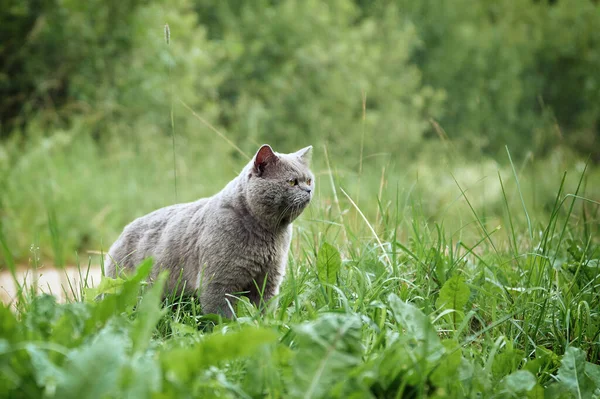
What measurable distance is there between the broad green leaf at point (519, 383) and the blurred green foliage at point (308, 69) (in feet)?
9.56

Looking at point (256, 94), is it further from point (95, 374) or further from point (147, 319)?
point (95, 374)

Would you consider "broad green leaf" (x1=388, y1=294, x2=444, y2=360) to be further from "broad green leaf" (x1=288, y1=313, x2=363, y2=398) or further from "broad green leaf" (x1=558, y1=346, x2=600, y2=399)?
"broad green leaf" (x1=558, y1=346, x2=600, y2=399)

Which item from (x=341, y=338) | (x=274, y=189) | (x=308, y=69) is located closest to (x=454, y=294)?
(x=341, y=338)

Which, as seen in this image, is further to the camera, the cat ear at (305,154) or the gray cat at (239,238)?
the cat ear at (305,154)

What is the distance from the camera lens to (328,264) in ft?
6.77

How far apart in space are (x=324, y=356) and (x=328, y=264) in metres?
0.75

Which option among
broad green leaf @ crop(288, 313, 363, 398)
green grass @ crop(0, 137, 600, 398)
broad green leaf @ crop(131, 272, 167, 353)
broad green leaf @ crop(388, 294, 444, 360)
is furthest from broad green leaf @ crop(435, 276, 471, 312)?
broad green leaf @ crop(131, 272, 167, 353)

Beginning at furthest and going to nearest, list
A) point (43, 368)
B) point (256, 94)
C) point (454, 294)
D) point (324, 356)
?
point (256, 94) → point (454, 294) → point (324, 356) → point (43, 368)

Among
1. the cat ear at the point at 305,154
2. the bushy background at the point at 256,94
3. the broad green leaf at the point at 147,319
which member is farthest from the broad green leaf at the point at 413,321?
the bushy background at the point at 256,94

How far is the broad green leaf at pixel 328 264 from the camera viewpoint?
80.7 inches

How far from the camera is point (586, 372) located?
178 cm

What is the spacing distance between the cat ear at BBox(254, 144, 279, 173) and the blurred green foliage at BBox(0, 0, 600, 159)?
83.6 inches

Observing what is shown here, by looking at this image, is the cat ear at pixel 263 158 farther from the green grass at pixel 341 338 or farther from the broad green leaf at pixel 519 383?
the broad green leaf at pixel 519 383

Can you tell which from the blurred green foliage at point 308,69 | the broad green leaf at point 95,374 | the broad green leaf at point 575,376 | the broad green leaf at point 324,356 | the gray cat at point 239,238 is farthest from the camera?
the blurred green foliage at point 308,69
